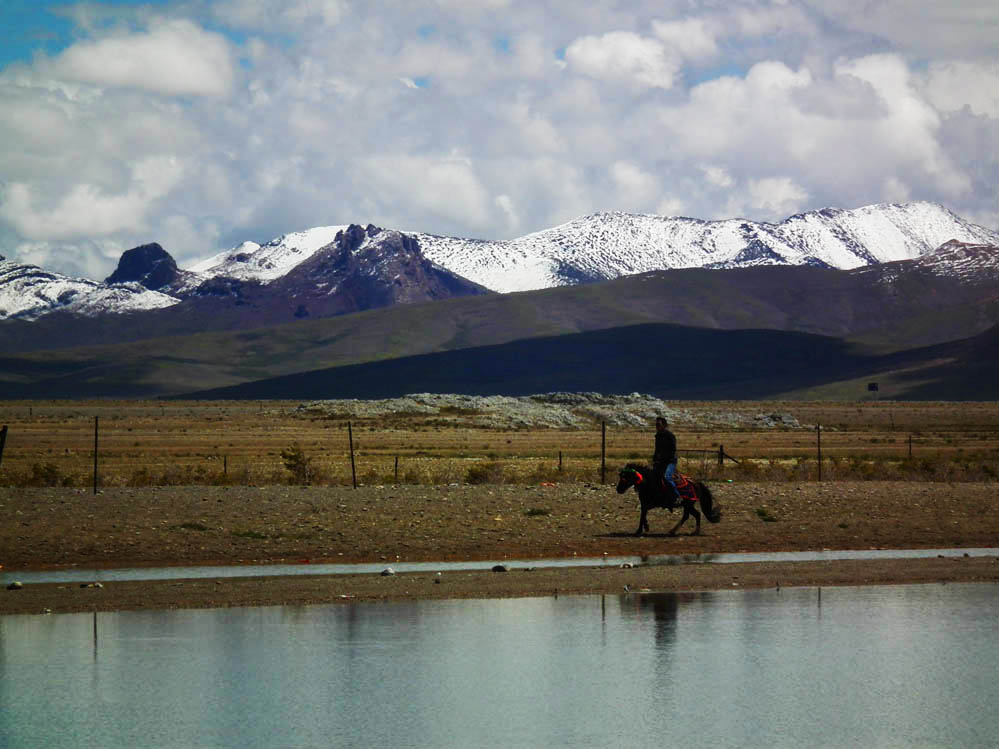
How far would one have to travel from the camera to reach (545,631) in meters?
20.2

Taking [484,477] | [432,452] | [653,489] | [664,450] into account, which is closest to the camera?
[664,450]

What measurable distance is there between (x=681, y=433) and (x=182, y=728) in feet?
288

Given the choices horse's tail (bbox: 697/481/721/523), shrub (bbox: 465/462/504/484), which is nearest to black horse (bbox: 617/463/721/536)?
horse's tail (bbox: 697/481/721/523)

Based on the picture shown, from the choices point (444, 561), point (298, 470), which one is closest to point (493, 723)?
point (444, 561)

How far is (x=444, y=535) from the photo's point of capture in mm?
30656

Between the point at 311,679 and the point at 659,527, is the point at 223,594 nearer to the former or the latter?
the point at 311,679

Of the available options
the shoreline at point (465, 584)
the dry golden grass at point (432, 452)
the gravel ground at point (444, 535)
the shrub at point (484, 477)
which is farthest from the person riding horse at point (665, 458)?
the shrub at point (484, 477)

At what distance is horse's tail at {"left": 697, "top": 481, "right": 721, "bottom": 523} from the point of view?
101 feet

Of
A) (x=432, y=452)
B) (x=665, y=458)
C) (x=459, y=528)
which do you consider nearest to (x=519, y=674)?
(x=665, y=458)

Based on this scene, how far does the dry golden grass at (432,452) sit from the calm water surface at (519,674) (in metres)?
16.8

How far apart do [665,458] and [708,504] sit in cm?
236

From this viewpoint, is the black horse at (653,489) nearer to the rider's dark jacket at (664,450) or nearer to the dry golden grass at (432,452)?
the rider's dark jacket at (664,450)

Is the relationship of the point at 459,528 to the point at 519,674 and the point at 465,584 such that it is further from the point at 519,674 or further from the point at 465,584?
the point at 519,674

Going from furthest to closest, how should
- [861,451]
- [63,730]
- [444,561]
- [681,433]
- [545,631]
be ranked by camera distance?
[681,433] → [861,451] → [444,561] → [545,631] → [63,730]
